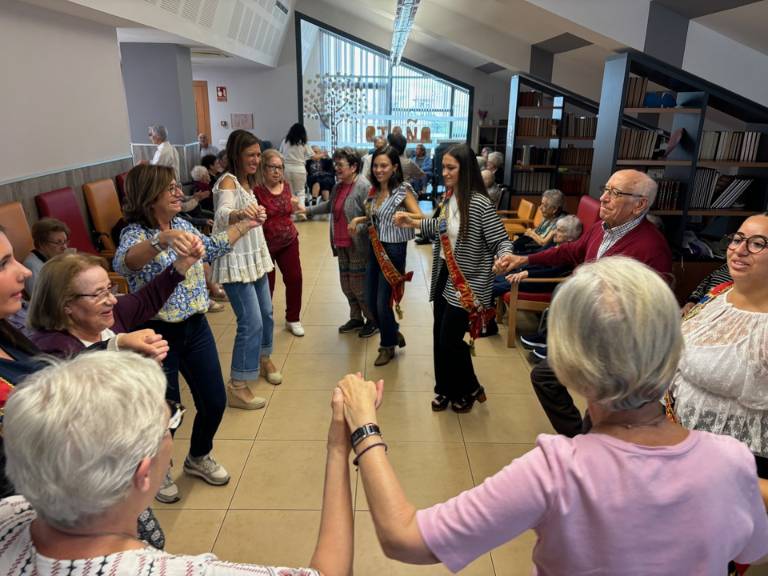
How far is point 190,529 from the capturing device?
2.31 metres

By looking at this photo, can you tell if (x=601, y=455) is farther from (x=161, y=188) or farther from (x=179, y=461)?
(x=179, y=461)

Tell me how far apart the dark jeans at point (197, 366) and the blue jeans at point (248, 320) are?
2.11ft

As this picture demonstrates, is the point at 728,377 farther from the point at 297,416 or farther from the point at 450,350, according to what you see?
the point at 297,416

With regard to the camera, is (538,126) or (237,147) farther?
(538,126)

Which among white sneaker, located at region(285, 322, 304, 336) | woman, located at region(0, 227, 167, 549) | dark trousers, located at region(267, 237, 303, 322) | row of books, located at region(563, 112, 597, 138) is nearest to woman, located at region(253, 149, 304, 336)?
dark trousers, located at region(267, 237, 303, 322)

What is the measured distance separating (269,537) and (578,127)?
717cm

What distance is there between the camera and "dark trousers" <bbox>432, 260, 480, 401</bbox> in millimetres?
2971

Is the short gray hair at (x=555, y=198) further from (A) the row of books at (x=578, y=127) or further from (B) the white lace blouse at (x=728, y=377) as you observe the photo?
(B) the white lace blouse at (x=728, y=377)

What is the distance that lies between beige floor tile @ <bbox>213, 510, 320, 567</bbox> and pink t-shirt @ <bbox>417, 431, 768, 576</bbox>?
Answer: 1.52 metres

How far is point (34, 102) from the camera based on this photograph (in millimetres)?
4262

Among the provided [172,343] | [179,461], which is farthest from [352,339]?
[172,343]

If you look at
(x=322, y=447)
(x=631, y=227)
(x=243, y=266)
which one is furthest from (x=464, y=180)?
(x=322, y=447)

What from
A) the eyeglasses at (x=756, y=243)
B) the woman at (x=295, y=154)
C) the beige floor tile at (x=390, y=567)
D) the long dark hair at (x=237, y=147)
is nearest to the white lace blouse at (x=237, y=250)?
the long dark hair at (x=237, y=147)

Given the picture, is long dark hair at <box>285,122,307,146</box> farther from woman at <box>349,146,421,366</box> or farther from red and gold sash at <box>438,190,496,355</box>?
red and gold sash at <box>438,190,496,355</box>
